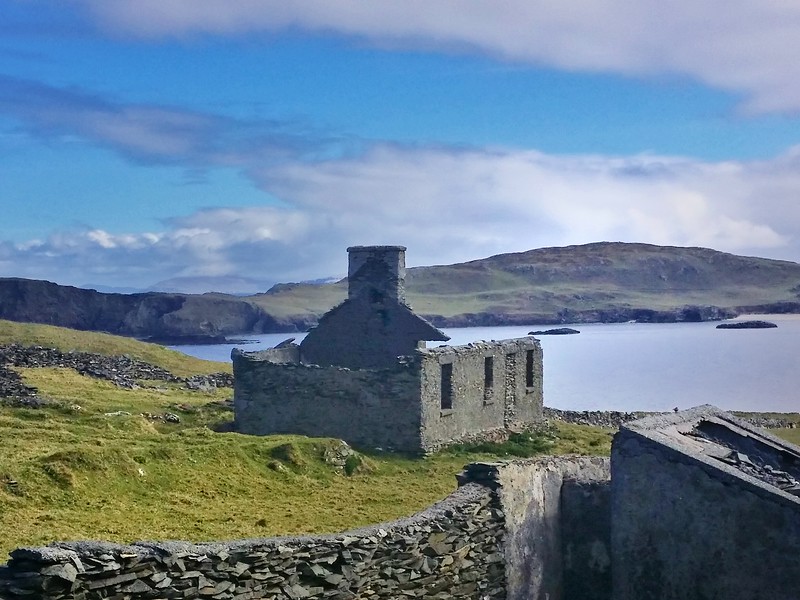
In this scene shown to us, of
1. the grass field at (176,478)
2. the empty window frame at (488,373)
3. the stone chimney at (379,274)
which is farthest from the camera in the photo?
the stone chimney at (379,274)

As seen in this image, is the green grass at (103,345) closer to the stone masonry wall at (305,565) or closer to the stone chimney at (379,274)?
the stone chimney at (379,274)

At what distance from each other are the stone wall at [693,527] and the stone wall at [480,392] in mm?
15744

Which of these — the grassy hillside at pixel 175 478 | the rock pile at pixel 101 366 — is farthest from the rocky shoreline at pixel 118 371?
the grassy hillside at pixel 175 478

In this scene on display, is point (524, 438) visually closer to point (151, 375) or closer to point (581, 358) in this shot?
point (151, 375)

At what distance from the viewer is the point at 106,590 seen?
988 centimetres

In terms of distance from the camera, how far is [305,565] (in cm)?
Answer: 1156

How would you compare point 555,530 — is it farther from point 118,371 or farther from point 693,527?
point 118,371

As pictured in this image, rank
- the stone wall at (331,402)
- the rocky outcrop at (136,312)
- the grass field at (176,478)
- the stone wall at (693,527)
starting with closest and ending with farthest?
1. the stone wall at (693,527)
2. the grass field at (176,478)
3. the stone wall at (331,402)
4. the rocky outcrop at (136,312)

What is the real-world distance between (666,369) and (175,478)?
93.4 meters

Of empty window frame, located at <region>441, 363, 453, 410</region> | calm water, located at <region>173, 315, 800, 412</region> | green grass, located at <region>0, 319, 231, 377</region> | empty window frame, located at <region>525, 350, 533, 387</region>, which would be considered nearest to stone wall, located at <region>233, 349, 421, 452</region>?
empty window frame, located at <region>441, 363, 453, 410</region>

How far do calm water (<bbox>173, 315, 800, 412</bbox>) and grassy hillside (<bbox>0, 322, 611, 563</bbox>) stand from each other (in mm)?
41880

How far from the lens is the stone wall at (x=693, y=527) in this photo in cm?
1325

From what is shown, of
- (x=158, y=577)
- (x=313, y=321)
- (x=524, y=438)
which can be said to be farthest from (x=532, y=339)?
(x=313, y=321)

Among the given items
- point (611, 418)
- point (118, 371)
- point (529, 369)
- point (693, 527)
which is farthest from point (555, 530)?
point (611, 418)
